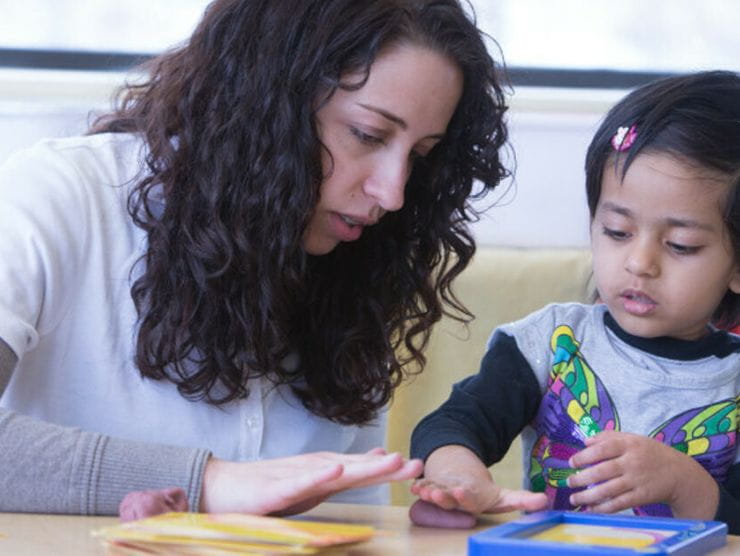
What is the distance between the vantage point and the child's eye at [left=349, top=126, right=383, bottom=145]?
4.84 ft

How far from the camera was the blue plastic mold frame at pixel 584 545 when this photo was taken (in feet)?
3.08

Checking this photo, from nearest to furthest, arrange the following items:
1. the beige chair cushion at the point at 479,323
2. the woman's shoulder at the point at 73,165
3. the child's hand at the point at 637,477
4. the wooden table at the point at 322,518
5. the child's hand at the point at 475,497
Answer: the wooden table at the point at 322,518
the child's hand at the point at 475,497
the child's hand at the point at 637,477
the woman's shoulder at the point at 73,165
the beige chair cushion at the point at 479,323

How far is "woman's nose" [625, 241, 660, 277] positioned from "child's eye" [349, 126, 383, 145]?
309 mm

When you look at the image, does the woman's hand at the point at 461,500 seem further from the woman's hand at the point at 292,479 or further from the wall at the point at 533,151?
the wall at the point at 533,151

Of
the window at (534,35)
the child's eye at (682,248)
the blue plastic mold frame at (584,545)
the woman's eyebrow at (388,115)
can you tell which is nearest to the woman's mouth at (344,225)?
the woman's eyebrow at (388,115)

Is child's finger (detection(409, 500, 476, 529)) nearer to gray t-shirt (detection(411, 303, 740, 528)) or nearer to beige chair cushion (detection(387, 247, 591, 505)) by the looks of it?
gray t-shirt (detection(411, 303, 740, 528))

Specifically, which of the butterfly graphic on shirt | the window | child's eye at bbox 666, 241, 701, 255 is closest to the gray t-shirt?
the butterfly graphic on shirt

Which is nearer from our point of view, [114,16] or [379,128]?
[379,128]

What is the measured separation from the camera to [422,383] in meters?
2.37

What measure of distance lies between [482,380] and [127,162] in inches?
19.6

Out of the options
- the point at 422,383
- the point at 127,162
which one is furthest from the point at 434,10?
the point at 422,383

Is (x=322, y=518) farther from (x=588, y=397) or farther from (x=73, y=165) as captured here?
(x=73, y=165)

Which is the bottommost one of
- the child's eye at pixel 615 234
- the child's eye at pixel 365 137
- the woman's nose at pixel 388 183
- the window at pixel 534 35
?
the child's eye at pixel 615 234

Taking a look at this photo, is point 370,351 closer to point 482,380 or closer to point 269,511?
point 482,380
